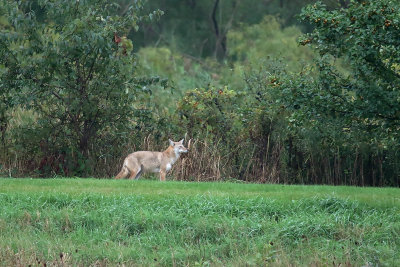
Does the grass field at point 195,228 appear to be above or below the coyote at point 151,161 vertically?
below

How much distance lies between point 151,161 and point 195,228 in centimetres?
597

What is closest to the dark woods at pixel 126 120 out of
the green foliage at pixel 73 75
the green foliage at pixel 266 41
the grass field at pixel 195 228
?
the green foliage at pixel 73 75

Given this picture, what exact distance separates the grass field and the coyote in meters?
3.31

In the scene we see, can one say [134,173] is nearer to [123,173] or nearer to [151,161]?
[123,173]

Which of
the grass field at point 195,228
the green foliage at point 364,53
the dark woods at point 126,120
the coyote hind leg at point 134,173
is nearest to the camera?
the grass field at point 195,228

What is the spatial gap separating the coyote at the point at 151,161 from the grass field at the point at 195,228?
10.9 feet

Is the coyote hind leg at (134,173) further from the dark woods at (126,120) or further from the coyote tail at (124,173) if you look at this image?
the dark woods at (126,120)

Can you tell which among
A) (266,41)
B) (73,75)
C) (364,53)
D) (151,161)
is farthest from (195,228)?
(266,41)

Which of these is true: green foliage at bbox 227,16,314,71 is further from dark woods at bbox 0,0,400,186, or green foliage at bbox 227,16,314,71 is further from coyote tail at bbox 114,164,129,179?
coyote tail at bbox 114,164,129,179

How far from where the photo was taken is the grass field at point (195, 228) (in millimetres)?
11109

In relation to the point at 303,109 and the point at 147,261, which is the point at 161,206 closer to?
the point at 147,261

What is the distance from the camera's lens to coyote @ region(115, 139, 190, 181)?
693 inches

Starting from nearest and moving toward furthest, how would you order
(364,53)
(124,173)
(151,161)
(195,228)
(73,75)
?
(195,228) < (364,53) < (124,173) < (73,75) < (151,161)

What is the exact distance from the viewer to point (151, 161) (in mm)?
17906
